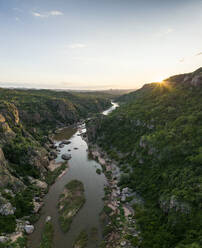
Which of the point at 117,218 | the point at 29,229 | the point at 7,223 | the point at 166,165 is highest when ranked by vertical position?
the point at 166,165

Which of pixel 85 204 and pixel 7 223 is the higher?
pixel 7 223

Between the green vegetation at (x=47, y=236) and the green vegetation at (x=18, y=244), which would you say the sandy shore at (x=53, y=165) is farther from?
the green vegetation at (x=18, y=244)

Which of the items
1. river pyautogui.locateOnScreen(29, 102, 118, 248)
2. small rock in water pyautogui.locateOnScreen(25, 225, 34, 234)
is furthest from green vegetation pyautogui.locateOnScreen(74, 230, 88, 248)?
small rock in water pyautogui.locateOnScreen(25, 225, 34, 234)

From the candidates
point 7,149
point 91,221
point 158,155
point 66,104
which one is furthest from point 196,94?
point 66,104

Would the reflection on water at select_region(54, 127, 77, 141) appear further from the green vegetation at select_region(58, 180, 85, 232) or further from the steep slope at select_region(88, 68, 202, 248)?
the green vegetation at select_region(58, 180, 85, 232)

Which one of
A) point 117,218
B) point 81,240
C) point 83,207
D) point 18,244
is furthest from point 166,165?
point 18,244

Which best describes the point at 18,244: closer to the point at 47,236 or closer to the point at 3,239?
the point at 3,239

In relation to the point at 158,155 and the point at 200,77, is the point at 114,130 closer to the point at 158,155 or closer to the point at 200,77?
the point at 158,155
